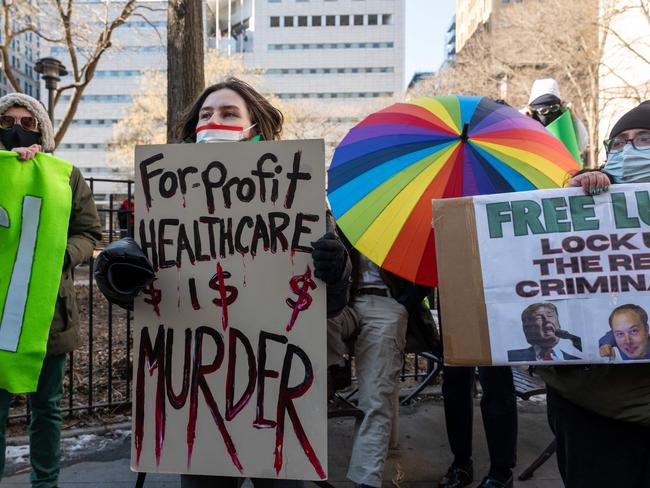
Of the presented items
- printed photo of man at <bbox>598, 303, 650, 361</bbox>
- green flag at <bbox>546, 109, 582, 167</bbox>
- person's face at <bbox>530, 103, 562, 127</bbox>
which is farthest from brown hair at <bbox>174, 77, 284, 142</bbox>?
green flag at <bbox>546, 109, 582, 167</bbox>

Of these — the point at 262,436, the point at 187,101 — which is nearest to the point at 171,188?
the point at 262,436

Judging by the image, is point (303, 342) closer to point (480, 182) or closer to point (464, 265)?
point (464, 265)

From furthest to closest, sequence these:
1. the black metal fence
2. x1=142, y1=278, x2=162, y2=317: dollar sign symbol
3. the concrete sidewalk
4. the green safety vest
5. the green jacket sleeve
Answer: the black metal fence, the concrete sidewalk, the green jacket sleeve, the green safety vest, x1=142, y1=278, x2=162, y2=317: dollar sign symbol

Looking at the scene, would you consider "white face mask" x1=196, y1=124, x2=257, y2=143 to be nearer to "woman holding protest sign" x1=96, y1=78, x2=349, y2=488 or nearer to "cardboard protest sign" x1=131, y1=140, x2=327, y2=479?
"woman holding protest sign" x1=96, y1=78, x2=349, y2=488

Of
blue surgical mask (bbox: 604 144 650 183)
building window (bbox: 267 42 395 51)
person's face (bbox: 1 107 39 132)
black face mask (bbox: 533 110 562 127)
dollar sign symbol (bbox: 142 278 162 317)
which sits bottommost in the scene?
dollar sign symbol (bbox: 142 278 162 317)

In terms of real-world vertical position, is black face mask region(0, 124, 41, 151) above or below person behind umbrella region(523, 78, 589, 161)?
below

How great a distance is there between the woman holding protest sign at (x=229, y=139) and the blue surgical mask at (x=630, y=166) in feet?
3.35

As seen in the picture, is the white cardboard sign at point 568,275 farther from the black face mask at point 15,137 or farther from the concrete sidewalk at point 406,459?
the black face mask at point 15,137

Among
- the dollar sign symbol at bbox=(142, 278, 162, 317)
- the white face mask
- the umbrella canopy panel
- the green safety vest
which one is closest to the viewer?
the dollar sign symbol at bbox=(142, 278, 162, 317)

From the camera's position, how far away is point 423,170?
8.59 feet

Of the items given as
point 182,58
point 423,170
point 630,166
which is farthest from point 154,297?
point 182,58

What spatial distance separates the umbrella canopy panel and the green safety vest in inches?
51.6

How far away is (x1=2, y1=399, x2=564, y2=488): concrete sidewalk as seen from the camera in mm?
3156

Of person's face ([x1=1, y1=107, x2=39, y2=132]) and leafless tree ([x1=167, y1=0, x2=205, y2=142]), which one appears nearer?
person's face ([x1=1, y1=107, x2=39, y2=132])
